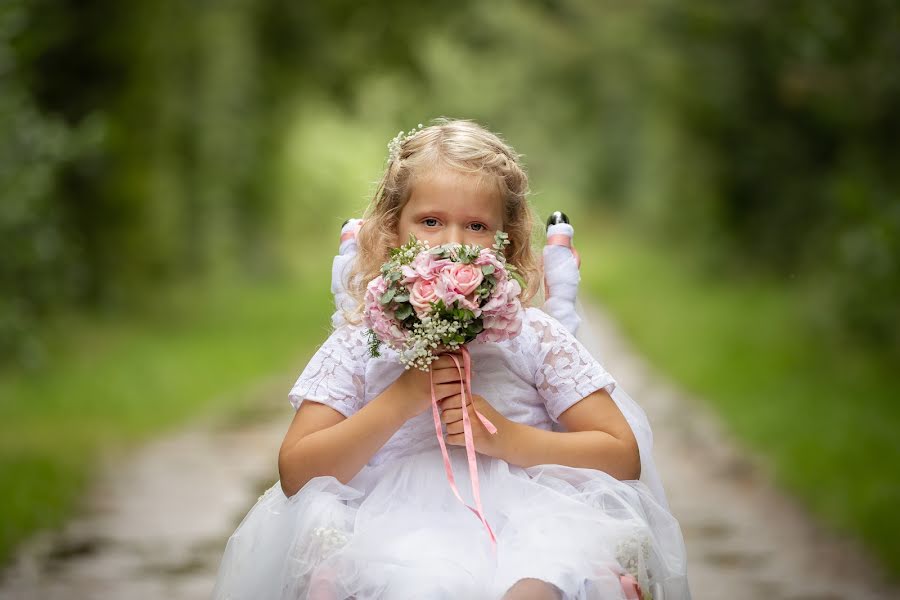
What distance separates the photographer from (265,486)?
328 inches

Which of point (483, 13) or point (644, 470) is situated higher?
point (483, 13)

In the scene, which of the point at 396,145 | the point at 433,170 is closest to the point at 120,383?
the point at 396,145

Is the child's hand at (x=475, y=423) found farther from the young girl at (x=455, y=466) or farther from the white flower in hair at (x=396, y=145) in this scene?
the white flower in hair at (x=396, y=145)

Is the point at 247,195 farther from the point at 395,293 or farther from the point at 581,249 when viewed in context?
the point at 395,293

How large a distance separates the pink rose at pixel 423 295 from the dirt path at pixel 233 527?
10.8 feet

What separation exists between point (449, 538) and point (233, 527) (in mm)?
4367

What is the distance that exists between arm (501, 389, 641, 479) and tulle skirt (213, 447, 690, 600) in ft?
0.10

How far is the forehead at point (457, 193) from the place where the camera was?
11.5 ft

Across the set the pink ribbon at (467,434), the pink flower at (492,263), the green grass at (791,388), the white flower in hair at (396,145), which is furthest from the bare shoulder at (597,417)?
the green grass at (791,388)

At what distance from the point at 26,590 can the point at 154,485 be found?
235 centimetres

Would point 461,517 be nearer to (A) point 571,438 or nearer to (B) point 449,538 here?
(B) point 449,538

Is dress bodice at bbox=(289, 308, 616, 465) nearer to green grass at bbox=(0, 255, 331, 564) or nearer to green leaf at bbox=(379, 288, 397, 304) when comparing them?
green leaf at bbox=(379, 288, 397, 304)

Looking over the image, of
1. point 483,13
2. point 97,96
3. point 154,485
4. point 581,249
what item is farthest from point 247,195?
point 154,485

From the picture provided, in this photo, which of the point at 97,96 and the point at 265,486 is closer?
the point at 265,486
